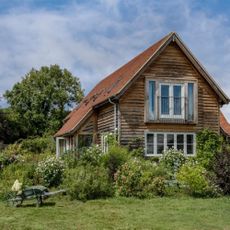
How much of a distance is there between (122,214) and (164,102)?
14.1 metres

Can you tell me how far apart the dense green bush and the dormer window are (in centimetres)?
951

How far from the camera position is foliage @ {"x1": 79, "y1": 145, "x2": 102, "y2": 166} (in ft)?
69.7

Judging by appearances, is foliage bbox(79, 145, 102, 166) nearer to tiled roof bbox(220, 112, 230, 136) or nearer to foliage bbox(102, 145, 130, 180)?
foliage bbox(102, 145, 130, 180)

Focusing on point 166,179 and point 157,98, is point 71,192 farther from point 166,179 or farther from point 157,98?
point 157,98

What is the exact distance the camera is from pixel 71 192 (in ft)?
51.7

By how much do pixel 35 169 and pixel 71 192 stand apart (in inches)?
168

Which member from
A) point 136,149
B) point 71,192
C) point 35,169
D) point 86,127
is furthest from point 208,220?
point 86,127

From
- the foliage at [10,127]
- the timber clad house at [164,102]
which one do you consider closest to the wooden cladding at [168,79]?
the timber clad house at [164,102]

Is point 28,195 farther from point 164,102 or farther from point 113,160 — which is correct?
point 164,102

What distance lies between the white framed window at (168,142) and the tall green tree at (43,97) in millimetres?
31285

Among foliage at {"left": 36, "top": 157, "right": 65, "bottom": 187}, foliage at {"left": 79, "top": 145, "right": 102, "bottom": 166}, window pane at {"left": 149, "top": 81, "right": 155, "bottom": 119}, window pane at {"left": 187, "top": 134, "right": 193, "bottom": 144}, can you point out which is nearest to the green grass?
foliage at {"left": 36, "top": 157, "right": 65, "bottom": 187}

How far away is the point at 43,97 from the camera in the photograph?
5747 cm

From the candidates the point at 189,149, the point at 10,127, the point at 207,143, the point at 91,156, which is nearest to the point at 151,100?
the point at 189,149

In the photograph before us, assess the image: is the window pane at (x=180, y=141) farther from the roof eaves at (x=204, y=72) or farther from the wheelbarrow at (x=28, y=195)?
the wheelbarrow at (x=28, y=195)
